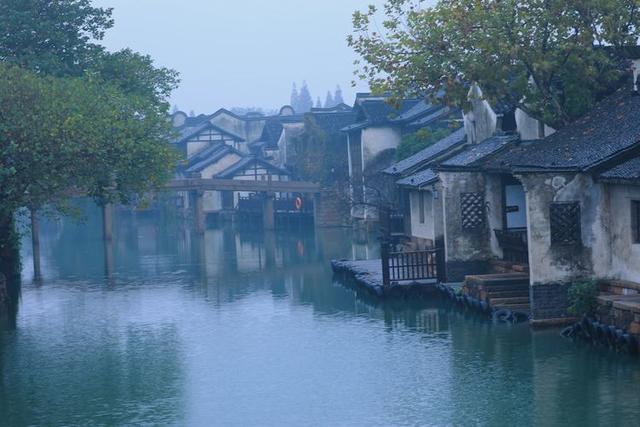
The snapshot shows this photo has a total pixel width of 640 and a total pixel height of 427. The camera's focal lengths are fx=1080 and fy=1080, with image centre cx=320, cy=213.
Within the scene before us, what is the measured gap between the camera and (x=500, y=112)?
3984 centimetres

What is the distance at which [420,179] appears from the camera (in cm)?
4288

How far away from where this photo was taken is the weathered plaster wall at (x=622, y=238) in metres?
27.1

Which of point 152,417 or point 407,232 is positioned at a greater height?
point 407,232

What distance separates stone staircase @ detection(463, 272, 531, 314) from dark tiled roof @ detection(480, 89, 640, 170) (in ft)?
11.2

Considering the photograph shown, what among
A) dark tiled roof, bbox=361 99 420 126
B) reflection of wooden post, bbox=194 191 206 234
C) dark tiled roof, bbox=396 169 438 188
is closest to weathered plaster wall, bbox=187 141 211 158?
reflection of wooden post, bbox=194 191 206 234

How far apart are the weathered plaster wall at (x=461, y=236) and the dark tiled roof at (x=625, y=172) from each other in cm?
881

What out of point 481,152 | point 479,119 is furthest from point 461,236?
point 479,119

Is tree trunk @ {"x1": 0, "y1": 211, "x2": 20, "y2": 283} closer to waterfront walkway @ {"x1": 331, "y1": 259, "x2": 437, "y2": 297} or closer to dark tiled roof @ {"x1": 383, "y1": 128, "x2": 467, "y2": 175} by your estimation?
waterfront walkway @ {"x1": 331, "y1": 259, "x2": 437, "y2": 297}

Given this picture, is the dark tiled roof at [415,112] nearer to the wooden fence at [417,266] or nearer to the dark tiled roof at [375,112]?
the dark tiled roof at [375,112]

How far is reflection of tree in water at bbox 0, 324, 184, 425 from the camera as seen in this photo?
2222 cm

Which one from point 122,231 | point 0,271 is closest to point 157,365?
point 0,271

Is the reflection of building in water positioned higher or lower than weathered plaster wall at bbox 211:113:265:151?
lower

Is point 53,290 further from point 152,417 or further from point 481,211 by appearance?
point 152,417

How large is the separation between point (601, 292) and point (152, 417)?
12789 millimetres
